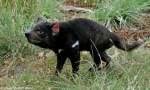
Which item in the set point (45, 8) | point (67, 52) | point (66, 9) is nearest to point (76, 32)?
point (67, 52)

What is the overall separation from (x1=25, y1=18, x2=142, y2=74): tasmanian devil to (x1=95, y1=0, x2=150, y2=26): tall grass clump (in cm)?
181

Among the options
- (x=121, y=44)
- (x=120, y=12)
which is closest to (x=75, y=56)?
(x=121, y=44)

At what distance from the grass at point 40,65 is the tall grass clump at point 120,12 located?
8 cm

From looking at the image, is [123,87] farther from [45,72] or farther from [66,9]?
[66,9]

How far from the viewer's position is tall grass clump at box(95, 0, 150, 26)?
791 centimetres

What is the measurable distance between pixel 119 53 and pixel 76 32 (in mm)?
944

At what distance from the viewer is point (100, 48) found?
19.7 ft

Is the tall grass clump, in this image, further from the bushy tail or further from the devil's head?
the devil's head

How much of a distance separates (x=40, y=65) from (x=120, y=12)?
211cm

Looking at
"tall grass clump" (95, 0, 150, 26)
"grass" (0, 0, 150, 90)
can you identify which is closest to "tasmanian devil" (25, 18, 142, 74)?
"grass" (0, 0, 150, 90)

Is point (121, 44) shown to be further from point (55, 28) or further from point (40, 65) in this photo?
point (40, 65)

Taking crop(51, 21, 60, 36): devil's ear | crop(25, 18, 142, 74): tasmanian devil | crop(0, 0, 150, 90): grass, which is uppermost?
crop(51, 21, 60, 36): devil's ear

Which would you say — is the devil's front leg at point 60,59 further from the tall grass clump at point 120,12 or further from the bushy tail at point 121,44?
the tall grass clump at point 120,12

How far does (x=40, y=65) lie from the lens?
6438mm
